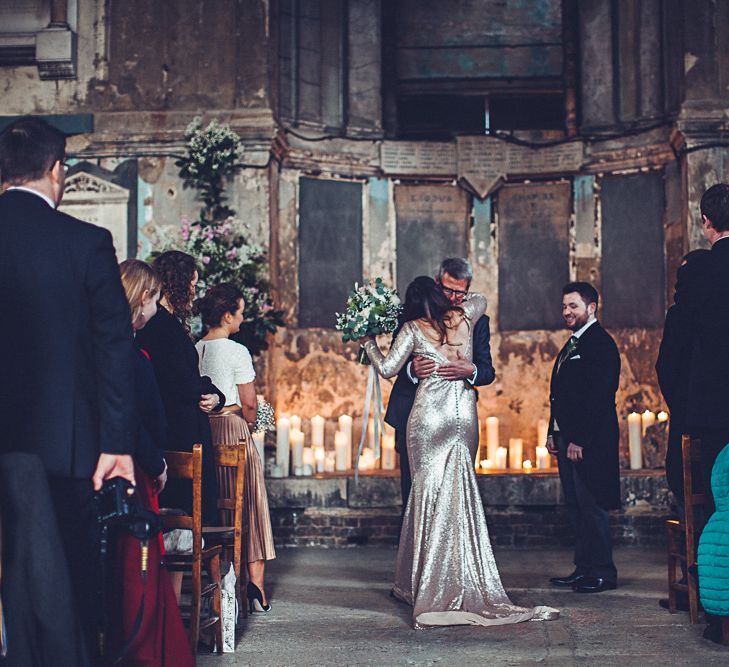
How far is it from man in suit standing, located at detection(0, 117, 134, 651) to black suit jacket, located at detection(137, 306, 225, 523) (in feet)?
4.76

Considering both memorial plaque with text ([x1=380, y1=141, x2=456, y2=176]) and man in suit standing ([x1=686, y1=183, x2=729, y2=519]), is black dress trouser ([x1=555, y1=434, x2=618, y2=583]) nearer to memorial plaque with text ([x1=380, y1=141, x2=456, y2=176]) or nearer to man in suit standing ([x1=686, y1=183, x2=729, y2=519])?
man in suit standing ([x1=686, y1=183, x2=729, y2=519])

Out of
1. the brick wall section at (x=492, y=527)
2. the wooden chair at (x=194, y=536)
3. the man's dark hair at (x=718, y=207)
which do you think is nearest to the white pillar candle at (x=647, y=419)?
the brick wall section at (x=492, y=527)

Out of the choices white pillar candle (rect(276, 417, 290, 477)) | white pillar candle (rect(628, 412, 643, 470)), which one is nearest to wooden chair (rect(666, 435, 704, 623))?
white pillar candle (rect(628, 412, 643, 470))

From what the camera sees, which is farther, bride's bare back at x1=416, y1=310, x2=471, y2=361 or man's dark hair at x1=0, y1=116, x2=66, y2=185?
bride's bare back at x1=416, y1=310, x2=471, y2=361

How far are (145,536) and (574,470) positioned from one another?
11.3ft

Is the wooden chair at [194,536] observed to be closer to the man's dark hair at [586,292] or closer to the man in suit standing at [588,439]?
the man in suit standing at [588,439]

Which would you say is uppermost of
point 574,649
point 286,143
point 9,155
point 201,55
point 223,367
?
point 201,55

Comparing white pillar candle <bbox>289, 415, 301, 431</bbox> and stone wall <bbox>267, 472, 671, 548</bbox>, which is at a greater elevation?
white pillar candle <bbox>289, 415, 301, 431</bbox>

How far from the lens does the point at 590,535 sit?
570cm

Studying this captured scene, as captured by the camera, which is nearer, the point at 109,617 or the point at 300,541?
the point at 109,617

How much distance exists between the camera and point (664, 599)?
5.26 meters

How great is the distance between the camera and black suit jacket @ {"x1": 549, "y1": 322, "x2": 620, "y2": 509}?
18.7ft

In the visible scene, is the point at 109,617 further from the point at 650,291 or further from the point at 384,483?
the point at 650,291

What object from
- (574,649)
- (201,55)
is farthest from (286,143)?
(574,649)
